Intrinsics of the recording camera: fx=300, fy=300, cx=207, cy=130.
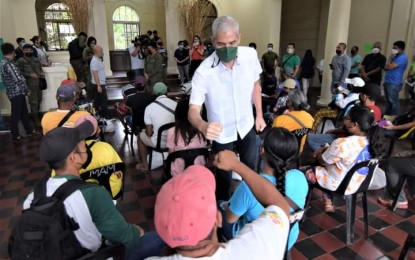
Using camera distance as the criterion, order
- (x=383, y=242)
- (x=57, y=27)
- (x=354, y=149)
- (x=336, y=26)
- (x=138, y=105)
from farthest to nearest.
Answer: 1. (x=57, y=27)
2. (x=336, y=26)
3. (x=138, y=105)
4. (x=383, y=242)
5. (x=354, y=149)

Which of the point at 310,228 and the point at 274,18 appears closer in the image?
the point at 310,228

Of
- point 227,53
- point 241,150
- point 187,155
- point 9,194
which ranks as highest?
point 227,53

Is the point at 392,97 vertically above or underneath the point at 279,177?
underneath

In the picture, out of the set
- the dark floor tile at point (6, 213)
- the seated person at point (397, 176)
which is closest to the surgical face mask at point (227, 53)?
the seated person at point (397, 176)

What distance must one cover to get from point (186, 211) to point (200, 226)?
2.4 inches

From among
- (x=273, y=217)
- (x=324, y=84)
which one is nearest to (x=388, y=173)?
(x=273, y=217)

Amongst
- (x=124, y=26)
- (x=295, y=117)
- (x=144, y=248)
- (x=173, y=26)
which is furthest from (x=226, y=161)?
(x=124, y=26)

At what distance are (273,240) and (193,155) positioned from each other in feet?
5.13

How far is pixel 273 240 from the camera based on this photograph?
96 centimetres

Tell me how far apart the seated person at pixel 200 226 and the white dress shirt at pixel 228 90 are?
108 centimetres

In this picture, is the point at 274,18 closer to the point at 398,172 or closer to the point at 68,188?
the point at 398,172

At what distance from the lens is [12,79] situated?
15.4 ft

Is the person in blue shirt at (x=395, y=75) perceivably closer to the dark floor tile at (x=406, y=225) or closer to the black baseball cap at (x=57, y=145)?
the dark floor tile at (x=406, y=225)

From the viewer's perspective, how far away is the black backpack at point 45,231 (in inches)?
41.9
